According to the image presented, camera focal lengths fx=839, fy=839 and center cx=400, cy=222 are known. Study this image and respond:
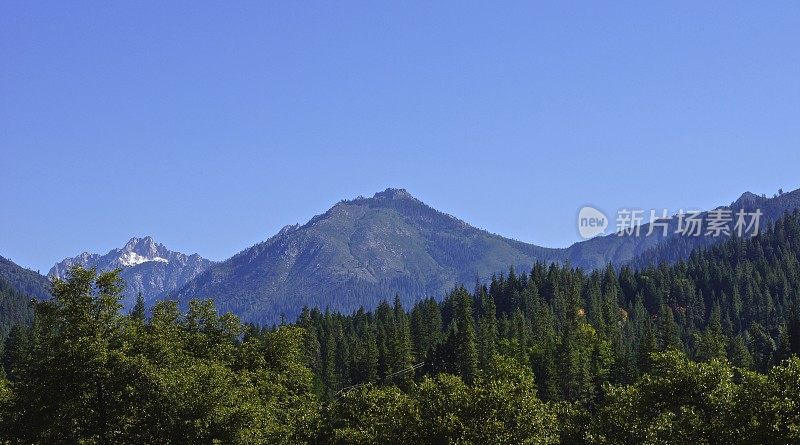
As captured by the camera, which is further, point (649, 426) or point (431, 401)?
point (431, 401)

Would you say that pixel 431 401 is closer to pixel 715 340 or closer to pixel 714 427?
pixel 714 427

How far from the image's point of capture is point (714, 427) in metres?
51.4

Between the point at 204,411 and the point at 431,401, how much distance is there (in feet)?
54.7

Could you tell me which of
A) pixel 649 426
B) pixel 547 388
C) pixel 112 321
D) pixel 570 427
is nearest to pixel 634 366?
pixel 547 388

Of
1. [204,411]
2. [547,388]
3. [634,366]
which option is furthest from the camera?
[634,366]

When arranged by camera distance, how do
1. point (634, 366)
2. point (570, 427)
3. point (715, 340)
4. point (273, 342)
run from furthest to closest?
point (715, 340) < point (634, 366) < point (273, 342) < point (570, 427)

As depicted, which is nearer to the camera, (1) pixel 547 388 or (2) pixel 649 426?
(2) pixel 649 426

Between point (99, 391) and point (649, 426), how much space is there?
38165mm

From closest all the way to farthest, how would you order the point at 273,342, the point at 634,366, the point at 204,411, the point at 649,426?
the point at 649,426 → the point at 204,411 → the point at 273,342 → the point at 634,366

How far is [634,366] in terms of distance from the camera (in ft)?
492

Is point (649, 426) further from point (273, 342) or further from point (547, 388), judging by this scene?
point (547, 388)

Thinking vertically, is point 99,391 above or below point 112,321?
below

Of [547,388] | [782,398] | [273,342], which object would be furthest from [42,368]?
[547,388]

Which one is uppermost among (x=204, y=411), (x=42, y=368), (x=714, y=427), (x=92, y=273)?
(x=92, y=273)
